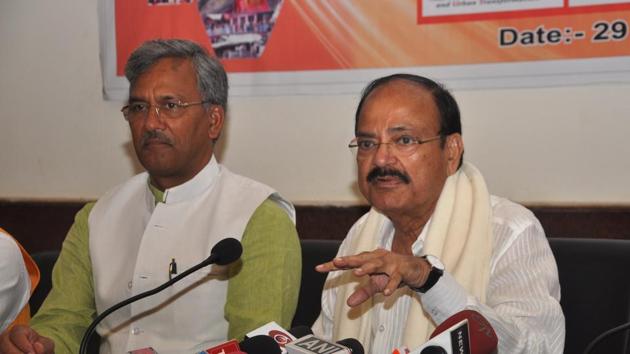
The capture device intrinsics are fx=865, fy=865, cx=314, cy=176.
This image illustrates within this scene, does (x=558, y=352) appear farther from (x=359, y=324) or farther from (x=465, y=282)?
(x=359, y=324)

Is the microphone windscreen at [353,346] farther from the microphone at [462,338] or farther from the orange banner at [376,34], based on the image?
the orange banner at [376,34]

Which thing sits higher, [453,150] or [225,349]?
[453,150]

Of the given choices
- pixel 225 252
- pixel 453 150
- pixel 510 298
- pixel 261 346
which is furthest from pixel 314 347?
pixel 453 150

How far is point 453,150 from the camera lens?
2.50 meters

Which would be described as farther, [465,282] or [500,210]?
[500,210]

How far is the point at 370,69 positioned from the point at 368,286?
1.66 m

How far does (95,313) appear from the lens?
2.99m

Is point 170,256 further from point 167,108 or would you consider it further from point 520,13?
point 520,13

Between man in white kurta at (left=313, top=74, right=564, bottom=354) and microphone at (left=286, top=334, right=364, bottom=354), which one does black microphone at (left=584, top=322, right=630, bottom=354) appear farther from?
microphone at (left=286, top=334, right=364, bottom=354)

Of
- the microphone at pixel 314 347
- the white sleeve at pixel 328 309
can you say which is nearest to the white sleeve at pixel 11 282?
the white sleeve at pixel 328 309

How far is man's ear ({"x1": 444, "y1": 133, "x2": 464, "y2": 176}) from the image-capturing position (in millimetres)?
2475

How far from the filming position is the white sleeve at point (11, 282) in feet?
7.97

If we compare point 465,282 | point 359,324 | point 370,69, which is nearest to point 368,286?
point 465,282

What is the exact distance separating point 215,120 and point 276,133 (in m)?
0.68
